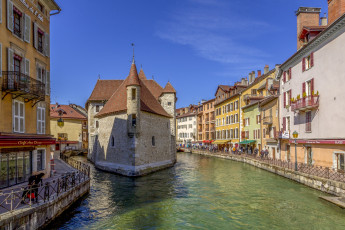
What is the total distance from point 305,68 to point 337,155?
26.9ft

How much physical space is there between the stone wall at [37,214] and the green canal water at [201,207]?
1.41ft

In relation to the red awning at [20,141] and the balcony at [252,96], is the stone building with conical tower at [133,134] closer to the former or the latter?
the red awning at [20,141]

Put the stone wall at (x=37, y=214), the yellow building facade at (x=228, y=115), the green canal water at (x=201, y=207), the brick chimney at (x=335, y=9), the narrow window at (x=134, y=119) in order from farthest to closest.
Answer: the yellow building facade at (x=228, y=115) → the narrow window at (x=134, y=119) → the brick chimney at (x=335, y=9) → the green canal water at (x=201, y=207) → the stone wall at (x=37, y=214)

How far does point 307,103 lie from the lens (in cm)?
2253

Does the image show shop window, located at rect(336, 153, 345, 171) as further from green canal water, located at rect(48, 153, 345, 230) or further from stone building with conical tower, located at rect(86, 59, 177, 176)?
stone building with conical tower, located at rect(86, 59, 177, 176)

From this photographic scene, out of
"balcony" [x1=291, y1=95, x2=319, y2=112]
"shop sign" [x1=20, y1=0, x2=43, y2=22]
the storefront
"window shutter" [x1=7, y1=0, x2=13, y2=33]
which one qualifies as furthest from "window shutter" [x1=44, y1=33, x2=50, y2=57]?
"balcony" [x1=291, y1=95, x2=319, y2=112]

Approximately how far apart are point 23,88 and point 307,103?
20.4 m

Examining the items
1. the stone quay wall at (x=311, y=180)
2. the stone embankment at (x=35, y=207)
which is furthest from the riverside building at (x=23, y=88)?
the stone quay wall at (x=311, y=180)

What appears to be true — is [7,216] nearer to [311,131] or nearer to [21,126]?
[21,126]

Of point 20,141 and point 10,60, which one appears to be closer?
point 20,141

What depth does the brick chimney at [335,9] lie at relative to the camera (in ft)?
67.2

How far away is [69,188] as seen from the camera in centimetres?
1432

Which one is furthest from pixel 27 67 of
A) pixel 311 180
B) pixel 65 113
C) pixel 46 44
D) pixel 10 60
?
pixel 65 113

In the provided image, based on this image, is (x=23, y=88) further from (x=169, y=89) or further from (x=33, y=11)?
(x=169, y=89)
